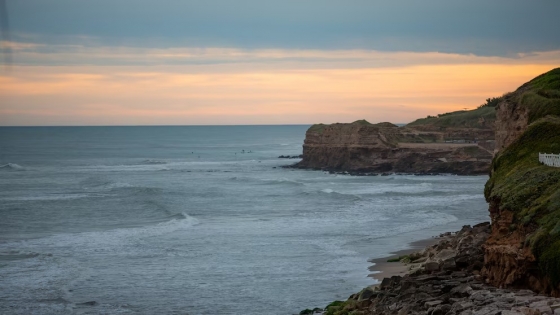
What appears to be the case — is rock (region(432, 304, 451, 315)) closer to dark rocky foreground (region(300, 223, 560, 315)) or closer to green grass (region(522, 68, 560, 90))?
dark rocky foreground (region(300, 223, 560, 315))

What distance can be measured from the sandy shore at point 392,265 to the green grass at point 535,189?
4.68 m

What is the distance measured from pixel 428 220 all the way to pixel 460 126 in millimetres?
63763

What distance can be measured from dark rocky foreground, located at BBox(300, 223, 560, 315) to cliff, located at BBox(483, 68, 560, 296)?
51 centimetres

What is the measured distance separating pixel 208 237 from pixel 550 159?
63.9 ft

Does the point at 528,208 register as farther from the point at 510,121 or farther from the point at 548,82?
the point at 548,82

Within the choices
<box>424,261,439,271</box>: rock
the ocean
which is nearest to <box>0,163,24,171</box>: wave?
the ocean

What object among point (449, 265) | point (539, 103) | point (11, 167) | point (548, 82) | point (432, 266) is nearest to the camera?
point (449, 265)

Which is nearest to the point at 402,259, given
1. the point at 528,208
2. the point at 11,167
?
the point at 528,208

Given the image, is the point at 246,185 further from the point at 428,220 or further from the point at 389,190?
the point at 428,220

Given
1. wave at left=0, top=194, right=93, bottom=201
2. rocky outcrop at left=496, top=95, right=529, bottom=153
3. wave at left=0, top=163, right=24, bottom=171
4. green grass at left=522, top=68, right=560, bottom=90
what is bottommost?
wave at left=0, top=163, right=24, bottom=171

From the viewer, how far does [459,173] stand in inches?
3231

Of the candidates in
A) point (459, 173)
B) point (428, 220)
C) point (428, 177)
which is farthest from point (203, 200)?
point (459, 173)

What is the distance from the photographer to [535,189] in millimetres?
21734

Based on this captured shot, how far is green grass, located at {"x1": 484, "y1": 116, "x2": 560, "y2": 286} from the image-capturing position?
1807cm
